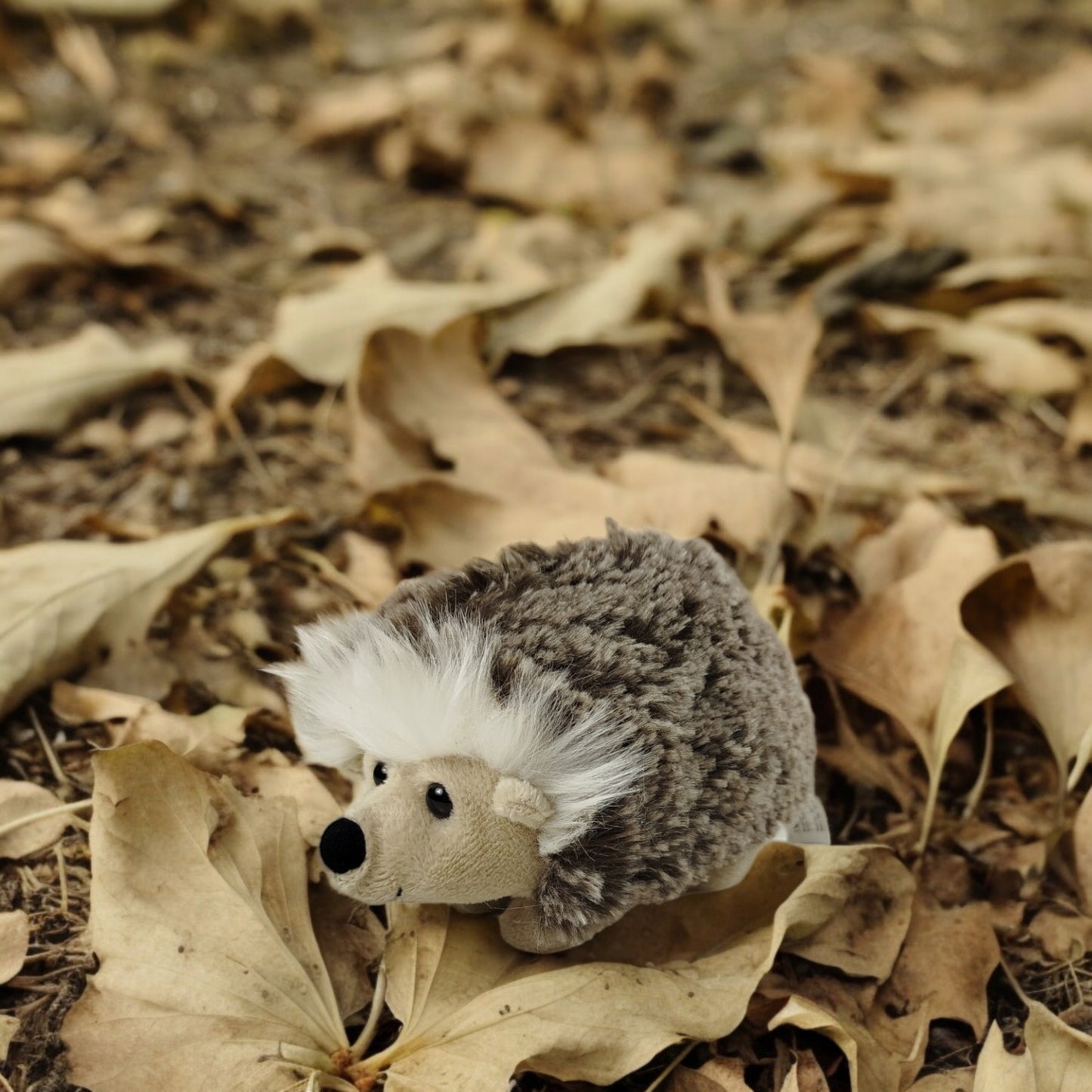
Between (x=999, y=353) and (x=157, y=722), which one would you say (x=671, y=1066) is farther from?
(x=999, y=353)

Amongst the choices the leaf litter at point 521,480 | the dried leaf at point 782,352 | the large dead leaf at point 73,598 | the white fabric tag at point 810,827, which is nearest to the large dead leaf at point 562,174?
the leaf litter at point 521,480

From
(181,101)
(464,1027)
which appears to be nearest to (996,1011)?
(464,1027)

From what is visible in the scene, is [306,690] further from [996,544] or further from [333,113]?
[333,113]

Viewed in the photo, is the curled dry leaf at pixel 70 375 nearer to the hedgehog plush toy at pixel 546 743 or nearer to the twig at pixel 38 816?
the twig at pixel 38 816

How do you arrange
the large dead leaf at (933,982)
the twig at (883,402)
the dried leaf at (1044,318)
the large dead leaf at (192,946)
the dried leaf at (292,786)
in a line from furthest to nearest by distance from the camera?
the dried leaf at (1044,318) → the twig at (883,402) → the dried leaf at (292,786) → the large dead leaf at (933,982) → the large dead leaf at (192,946)

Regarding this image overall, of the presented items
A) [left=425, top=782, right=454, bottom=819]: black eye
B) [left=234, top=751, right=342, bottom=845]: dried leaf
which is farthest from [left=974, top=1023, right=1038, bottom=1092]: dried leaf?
[left=234, top=751, right=342, bottom=845]: dried leaf

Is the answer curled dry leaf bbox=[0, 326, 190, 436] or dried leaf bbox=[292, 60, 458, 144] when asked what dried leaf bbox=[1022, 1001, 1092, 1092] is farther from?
dried leaf bbox=[292, 60, 458, 144]
